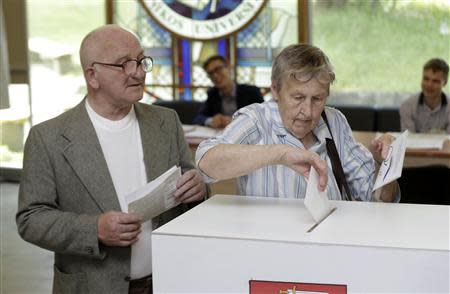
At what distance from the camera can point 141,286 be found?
290cm

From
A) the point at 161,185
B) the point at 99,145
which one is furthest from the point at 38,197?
the point at 161,185

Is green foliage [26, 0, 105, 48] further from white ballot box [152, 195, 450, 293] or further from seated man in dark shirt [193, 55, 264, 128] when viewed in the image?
white ballot box [152, 195, 450, 293]

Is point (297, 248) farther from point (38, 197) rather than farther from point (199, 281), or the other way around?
point (38, 197)

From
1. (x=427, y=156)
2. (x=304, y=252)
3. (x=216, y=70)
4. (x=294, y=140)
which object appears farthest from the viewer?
(x=216, y=70)

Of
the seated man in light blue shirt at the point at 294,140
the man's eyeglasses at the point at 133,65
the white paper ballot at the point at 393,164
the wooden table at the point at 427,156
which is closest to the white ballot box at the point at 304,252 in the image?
the white paper ballot at the point at 393,164

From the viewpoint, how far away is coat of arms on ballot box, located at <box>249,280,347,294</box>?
74.8 inches

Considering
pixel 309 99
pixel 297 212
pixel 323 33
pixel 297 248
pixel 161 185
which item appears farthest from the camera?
pixel 323 33

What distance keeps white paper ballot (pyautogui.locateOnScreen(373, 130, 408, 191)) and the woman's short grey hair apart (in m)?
0.29

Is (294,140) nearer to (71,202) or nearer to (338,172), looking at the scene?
(338,172)

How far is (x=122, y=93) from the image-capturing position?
2885 millimetres

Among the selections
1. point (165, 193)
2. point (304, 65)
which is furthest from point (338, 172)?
point (165, 193)

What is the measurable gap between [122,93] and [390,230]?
1.25 meters

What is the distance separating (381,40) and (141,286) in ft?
18.4

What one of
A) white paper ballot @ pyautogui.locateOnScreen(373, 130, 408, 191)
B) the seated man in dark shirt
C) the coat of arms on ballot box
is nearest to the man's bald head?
white paper ballot @ pyautogui.locateOnScreen(373, 130, 408, 191)
